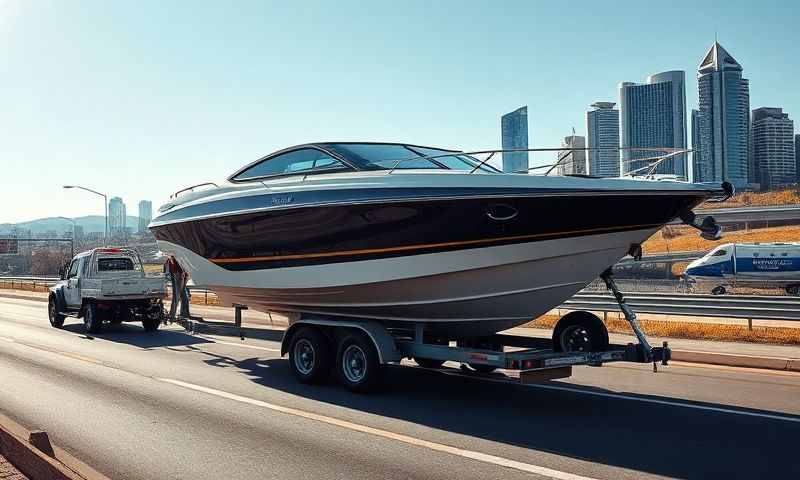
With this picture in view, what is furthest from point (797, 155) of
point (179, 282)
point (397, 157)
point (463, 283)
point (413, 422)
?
point (413, 422)

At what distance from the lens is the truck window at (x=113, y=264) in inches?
719

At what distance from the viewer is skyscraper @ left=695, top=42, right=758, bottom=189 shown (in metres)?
179

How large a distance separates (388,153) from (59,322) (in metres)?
13.5

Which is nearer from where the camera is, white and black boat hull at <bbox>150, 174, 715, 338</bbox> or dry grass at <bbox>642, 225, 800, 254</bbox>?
white and black boat hull at <bbox>150, 174, 715, 338</bbox>

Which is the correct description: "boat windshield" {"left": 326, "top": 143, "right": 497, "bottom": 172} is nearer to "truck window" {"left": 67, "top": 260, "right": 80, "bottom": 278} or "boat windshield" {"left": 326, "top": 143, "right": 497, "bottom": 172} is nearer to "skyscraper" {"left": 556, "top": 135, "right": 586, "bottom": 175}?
"skyscraper" {"left": 556, "top": 135, "right": 586, "bottom": 175}

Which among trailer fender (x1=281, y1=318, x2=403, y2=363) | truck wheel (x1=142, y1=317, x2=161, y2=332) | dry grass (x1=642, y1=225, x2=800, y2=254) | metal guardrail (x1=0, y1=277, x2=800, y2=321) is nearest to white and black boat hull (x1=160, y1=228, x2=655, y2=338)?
trailer fender (x1=281, y1=318, x2=403, y2=363)

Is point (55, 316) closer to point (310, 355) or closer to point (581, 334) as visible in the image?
point (310, 355)

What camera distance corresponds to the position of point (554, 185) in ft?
23.7

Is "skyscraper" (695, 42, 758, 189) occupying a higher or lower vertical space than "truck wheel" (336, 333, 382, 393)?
higher

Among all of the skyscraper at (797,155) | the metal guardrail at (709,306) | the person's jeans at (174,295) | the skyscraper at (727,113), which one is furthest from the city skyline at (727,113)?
the person's jeans at (174,295)

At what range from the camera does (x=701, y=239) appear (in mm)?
64375

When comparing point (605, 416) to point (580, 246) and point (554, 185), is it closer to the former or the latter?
point (580, 246)

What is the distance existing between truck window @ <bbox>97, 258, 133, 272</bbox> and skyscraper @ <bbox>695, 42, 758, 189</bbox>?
571 feet

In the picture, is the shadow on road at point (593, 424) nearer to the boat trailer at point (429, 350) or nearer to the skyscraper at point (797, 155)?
the boat trailer at point (429, 350)
